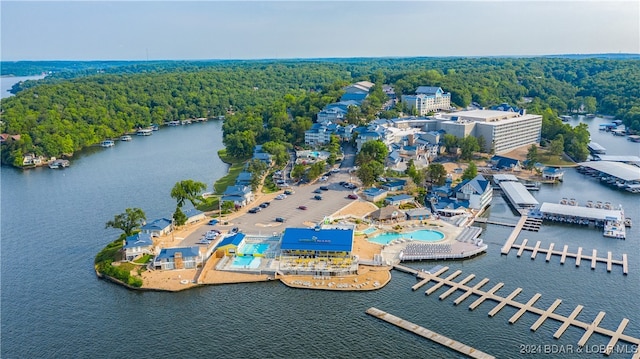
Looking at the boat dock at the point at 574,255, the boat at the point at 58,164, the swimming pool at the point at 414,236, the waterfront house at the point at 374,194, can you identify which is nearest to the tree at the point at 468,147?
the waterfront house at the point at 374,194

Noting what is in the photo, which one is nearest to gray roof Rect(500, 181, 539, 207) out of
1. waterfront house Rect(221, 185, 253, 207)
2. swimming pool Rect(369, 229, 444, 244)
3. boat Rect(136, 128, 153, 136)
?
swimming pool Rect(369, 229, 444, 244)

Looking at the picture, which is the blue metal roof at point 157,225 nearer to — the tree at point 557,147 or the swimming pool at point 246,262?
the swimming pool at point 246,262

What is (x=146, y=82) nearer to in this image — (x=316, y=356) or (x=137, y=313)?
(x=137, y=313)

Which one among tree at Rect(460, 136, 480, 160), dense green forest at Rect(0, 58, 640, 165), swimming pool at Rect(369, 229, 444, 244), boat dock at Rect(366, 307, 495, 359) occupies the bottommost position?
boat dock at Rect(366, 307, 495, 359)

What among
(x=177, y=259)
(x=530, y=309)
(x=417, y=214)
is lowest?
(x=530, y=309)

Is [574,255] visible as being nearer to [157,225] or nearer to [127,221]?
[157,225]

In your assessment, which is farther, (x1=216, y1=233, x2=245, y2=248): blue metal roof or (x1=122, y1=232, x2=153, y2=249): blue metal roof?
(x1=216, y1=233, x2=245, y2=248): blue metal roof

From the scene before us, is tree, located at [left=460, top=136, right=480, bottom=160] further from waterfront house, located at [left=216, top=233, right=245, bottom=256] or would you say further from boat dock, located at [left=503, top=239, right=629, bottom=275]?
waterfront house, located at [left=216, top=233, right=245, bottom=256]

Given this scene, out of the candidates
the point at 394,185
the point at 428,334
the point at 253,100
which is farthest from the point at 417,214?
the point at 253,100
